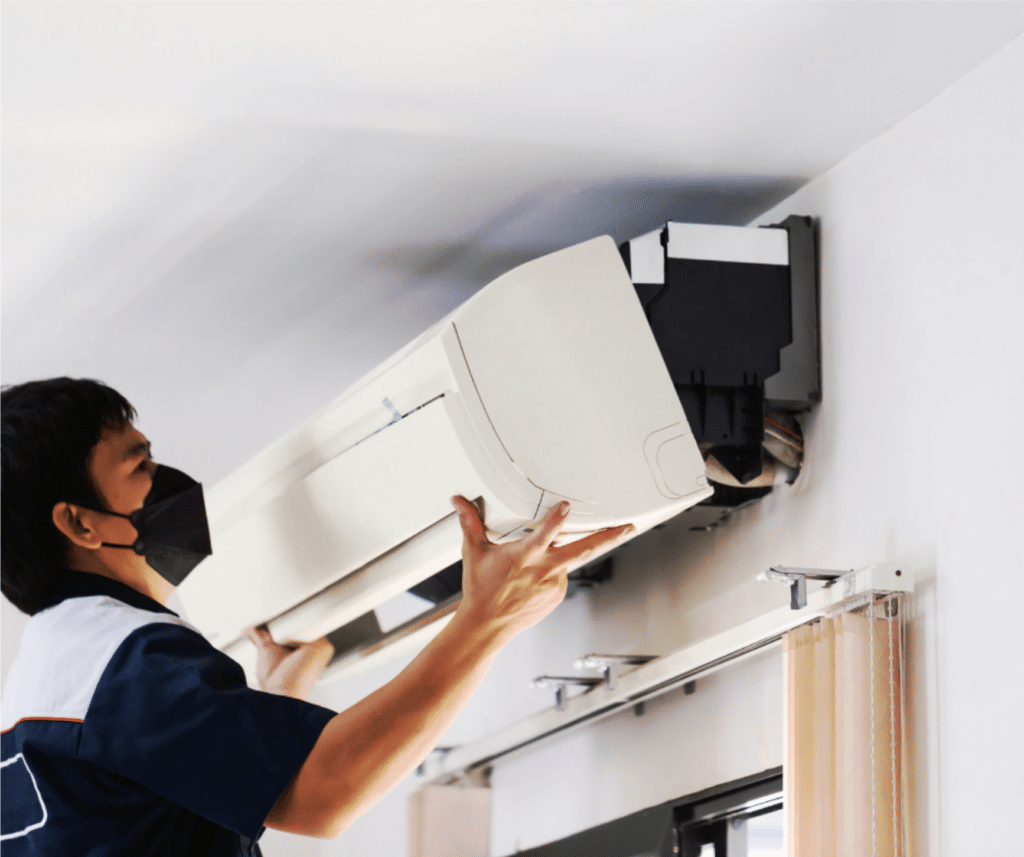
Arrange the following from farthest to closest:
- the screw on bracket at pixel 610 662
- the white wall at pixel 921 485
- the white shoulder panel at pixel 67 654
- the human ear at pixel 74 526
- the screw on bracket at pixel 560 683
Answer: the screw on bracket at pixel 560 683 < the screw on bracket at pixel 610 662 < the human ear at pixel 74 526 < the white wall at pixel 921 485 < the white shoulder panel at pixel 67 654

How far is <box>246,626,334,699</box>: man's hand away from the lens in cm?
211

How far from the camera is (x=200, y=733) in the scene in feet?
3.89

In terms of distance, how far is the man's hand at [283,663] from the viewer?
211 centimetres

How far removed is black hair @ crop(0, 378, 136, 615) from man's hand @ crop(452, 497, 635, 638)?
506 millimetres

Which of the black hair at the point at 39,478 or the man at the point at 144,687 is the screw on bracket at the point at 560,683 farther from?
the black hair at the point at 39,478

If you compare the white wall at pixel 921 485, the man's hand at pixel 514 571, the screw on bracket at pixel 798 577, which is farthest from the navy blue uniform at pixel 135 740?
the white wall at pixel 921 485

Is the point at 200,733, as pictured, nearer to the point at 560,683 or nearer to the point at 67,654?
the point at 67,654

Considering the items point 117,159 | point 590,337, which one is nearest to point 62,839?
point 590,337

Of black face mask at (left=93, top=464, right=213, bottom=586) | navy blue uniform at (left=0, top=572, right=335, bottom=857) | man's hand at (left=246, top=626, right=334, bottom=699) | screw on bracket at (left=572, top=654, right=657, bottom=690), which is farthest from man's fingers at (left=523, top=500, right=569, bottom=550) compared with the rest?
man's hand at (left=246, top=626, right=334, bottom=699)

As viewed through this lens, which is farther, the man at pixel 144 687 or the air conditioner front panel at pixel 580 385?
the air conditioner front panel at pixel 580 385

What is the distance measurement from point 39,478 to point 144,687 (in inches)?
15.7

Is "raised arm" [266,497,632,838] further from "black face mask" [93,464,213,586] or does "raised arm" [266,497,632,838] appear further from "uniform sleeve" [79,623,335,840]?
"black face mask" [93,464,213,586]

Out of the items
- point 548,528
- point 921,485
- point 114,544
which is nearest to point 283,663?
point 114,544

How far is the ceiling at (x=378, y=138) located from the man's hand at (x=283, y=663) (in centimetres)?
63
